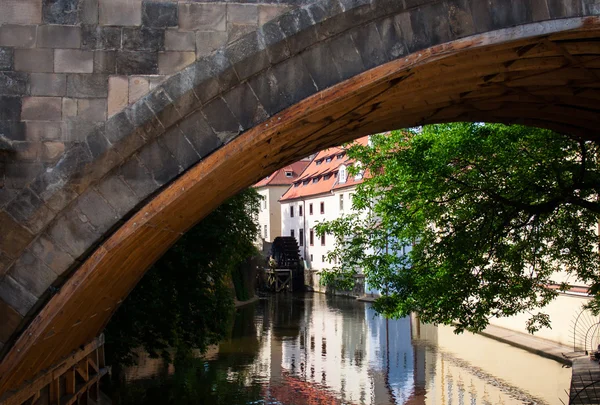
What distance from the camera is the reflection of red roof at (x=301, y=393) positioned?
54.5 feet

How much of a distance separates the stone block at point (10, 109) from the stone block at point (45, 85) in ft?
0.52

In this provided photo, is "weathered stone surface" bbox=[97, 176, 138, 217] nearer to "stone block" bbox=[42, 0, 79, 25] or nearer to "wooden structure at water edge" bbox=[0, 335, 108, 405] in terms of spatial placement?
"stone block" bbox=[42, 0, 79, 25]

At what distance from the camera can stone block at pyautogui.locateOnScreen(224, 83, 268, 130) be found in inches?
230

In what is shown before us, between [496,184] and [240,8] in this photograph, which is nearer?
[240,8]

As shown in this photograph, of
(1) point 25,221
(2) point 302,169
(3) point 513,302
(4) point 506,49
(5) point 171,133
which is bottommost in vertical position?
(3) point 513,302

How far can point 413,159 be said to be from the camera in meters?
13.3

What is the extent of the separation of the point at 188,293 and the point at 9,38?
11.1 metres

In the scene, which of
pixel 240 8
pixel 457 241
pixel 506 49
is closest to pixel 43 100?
pixel 240 8

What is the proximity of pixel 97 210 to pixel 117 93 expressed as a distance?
91 centimetres

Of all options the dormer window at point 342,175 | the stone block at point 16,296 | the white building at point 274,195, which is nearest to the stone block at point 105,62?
the stone block at point 16,296

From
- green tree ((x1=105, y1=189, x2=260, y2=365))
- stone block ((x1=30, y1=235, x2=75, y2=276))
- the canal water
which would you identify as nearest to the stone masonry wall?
stone block ((x1=30, y1=235, x2=75, y2=276))

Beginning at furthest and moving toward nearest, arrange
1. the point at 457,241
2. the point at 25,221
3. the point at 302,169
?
the point at 302,169, the point at 457,241, the point at 25,221

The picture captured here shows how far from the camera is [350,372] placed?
20469 mm

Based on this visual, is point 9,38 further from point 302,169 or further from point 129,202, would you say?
point 302,169
